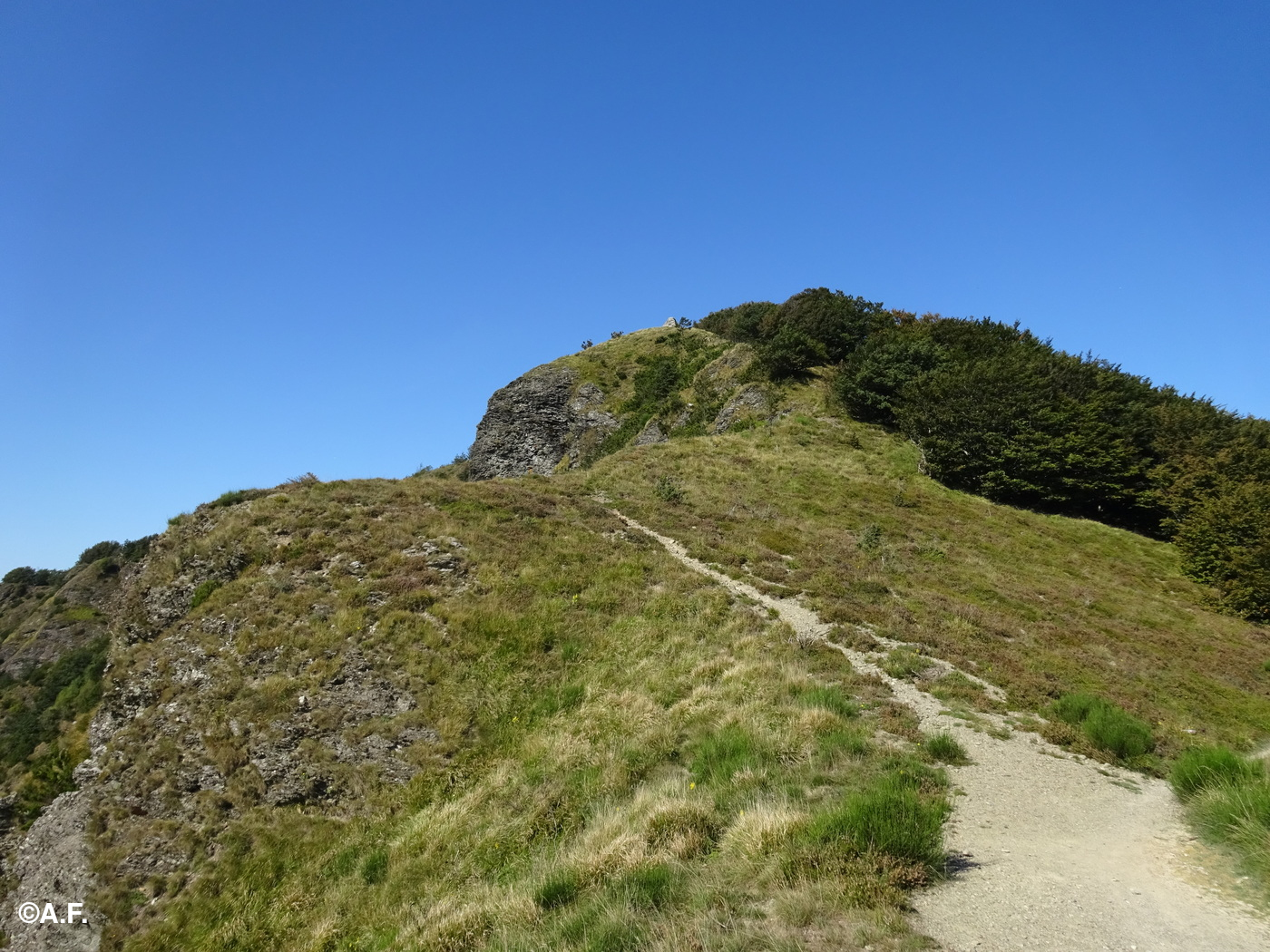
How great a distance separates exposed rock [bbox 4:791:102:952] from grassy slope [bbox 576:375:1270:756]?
18197mm

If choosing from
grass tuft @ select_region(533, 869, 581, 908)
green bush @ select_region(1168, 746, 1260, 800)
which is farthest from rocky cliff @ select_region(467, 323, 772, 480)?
grass tuft @ select_region(533, 869, 581, 908)

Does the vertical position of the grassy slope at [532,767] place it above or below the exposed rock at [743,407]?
below

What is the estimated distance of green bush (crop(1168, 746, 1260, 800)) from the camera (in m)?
8.01

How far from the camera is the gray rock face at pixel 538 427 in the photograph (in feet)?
189

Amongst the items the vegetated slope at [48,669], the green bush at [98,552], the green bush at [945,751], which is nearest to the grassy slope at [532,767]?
the green bush at [945,751]

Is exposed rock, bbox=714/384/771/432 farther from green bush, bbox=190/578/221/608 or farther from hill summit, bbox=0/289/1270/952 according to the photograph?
green bush, bbox=190/578/221/608

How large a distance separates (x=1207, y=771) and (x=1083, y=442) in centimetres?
3599

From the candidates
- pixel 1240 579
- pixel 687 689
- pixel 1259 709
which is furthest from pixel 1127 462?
pixel 687 689

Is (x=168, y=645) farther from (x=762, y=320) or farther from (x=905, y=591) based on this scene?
(x=762, y=320)

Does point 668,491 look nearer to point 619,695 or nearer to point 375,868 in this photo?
point 619,695

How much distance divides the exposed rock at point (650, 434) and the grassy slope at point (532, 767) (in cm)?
2772

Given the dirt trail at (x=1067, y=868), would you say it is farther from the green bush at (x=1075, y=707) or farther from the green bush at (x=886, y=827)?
the green bush at (x=1075, y=707)

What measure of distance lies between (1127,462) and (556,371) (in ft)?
154

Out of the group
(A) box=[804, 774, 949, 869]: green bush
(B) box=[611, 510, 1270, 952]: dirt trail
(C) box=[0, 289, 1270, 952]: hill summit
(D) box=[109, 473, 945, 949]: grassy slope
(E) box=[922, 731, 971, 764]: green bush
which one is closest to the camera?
(B) box=[611, 510, 1270, 952]: dirt trail
